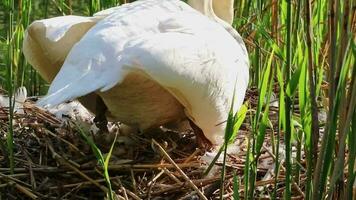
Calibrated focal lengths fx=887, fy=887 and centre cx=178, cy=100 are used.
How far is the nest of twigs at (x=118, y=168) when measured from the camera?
308 cm

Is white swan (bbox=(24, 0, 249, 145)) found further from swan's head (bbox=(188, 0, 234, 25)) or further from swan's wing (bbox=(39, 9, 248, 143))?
swan's head (bbox=(188, 0, 234, 25))

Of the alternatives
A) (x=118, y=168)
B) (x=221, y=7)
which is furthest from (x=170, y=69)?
(x=221, y=7)

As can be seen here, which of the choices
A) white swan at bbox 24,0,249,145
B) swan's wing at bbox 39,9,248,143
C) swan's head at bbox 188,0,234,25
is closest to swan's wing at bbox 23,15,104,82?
white swan at bbox 24,0,249,145

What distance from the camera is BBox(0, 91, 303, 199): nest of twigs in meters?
3.08

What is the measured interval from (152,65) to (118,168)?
1.95ft

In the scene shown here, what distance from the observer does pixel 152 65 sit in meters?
2.76

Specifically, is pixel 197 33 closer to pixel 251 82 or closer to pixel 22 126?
pixel 22 126

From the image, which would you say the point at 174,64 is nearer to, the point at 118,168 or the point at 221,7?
the point at 118,168

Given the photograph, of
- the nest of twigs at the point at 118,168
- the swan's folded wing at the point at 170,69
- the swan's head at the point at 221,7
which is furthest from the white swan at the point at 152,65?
the swan's head at the point at 221,7

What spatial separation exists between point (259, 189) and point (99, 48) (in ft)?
2.44

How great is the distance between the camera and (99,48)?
2938mm

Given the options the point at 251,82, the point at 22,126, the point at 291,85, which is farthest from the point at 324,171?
the point at 251,82

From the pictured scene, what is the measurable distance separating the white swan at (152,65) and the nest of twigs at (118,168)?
0.40 ft

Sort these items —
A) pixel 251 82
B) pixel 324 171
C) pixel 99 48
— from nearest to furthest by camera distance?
1. pixel 324 171
2. pixel 99 48
3. pixel 251 82
